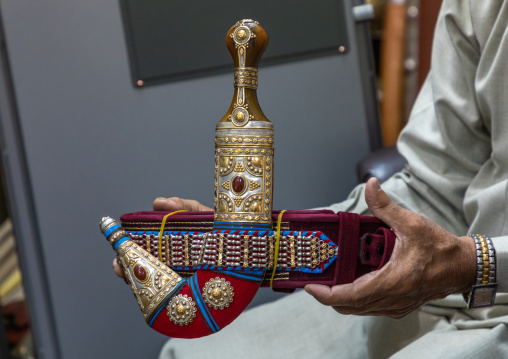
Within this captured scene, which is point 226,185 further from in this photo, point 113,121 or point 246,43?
point 113,121

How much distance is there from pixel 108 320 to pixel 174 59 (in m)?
0.48

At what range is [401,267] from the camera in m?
0.55

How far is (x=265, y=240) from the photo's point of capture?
0.53 metres

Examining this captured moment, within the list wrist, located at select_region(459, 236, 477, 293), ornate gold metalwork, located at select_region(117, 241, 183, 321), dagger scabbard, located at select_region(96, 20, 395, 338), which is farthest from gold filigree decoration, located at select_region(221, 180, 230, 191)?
wrist, located at select_region(459, 236, 477, 293)

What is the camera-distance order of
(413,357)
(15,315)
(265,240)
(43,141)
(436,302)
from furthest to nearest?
(15,315) → (43,141) → (436,302) → (413,357) → (265,240)

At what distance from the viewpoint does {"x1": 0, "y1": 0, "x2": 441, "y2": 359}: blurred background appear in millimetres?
898

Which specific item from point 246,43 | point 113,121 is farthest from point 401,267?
point 113,121

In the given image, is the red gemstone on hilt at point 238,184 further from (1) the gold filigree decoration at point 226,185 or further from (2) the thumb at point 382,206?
(2) the thumb at point 382,206

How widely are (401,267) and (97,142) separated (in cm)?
58

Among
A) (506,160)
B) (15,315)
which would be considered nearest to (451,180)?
(506,160)

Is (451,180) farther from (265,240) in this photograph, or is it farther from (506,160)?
(265,240)

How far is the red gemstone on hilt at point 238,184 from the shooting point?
1.75ft

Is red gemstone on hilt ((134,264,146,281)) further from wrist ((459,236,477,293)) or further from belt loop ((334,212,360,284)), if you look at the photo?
wrist ((459,236,477,293))

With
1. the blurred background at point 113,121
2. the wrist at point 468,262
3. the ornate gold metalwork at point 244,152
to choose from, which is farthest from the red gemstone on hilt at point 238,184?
the blurred background at point 113,121
